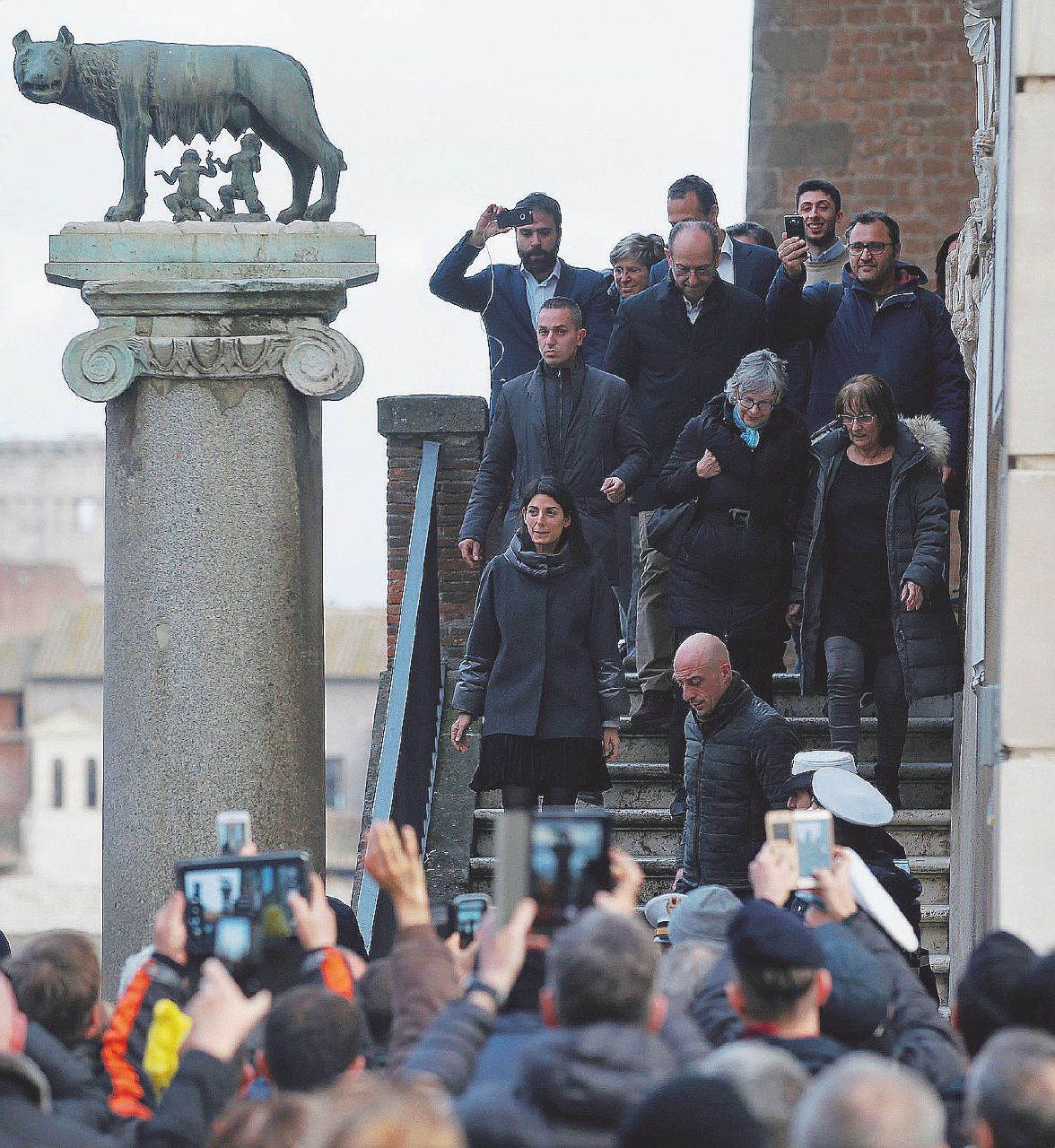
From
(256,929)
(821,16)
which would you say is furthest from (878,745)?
(821,16)

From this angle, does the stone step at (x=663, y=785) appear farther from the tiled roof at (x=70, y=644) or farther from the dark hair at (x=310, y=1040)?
the tiled roof at (x=70, y=644)

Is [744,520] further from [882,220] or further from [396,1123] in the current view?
[396,1123]

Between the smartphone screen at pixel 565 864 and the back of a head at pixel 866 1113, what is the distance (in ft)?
3.74

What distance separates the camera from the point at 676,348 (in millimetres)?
8328

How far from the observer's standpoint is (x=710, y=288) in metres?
8.24

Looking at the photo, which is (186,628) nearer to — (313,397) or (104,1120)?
(313,397)

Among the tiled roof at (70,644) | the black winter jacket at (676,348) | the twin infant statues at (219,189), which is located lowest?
the tiled roof at (70,644)

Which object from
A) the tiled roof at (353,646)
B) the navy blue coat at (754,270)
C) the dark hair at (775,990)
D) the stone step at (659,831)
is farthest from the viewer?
the tiled roof at (353,646)

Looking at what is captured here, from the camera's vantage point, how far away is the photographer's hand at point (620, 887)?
12.9 ft

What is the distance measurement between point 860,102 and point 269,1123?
1159 cm

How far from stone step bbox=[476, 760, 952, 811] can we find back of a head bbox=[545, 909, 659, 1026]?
15.4ft

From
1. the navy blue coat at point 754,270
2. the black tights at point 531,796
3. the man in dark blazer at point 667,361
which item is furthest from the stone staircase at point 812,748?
the navy blue coat at point 754,270

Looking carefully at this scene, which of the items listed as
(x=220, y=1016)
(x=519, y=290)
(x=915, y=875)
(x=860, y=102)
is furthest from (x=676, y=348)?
(x=860, y=102)

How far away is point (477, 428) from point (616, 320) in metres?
1.11
